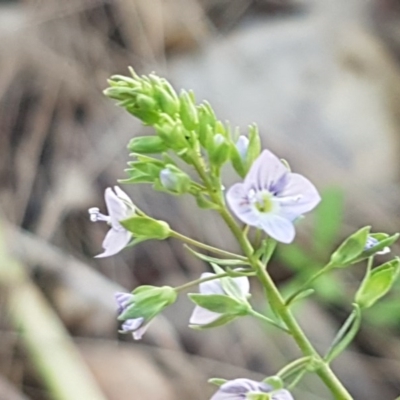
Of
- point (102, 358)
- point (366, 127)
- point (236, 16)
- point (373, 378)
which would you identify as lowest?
point (373, 378)

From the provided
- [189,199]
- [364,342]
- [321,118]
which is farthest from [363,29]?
[364,342]

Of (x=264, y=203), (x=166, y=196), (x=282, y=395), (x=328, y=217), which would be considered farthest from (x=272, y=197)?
(x=166, y=196)

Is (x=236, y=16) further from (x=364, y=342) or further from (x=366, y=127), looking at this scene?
Result: (x=364, y=342)

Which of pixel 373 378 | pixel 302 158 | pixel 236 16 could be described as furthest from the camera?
pixel 236 16

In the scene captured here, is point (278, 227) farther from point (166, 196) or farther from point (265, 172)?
point (166, 196)

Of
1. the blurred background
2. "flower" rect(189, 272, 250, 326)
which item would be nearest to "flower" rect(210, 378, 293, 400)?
"flower" rect(189, 272, 250, 326)

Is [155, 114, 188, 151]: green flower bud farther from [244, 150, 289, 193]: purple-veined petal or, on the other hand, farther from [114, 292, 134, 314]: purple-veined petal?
[114, 292, 134, 314]: purple-veined petal
